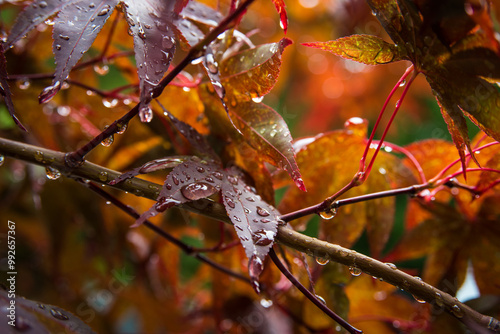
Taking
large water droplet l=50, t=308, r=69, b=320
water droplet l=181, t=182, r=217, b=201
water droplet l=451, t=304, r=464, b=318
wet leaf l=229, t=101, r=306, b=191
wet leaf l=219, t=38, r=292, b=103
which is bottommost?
large water droplet l=50, t=308, r=69, b=320

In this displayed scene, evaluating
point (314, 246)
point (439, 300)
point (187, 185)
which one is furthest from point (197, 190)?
point (439, 300)

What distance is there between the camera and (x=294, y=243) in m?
0.34

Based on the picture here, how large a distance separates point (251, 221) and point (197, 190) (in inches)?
2.2

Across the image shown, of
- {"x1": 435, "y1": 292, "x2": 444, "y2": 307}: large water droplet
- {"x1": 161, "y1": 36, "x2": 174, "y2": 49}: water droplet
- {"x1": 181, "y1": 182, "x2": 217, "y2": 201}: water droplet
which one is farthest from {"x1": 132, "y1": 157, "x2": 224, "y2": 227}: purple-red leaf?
{"x1": 435, "y1": 292, "x2": 444, "y2": 307}: large water droplet

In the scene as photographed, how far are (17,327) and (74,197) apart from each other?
0.45m

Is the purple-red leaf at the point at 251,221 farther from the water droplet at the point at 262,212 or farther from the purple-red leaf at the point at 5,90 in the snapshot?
the purple-red leaf at the point at 5,90

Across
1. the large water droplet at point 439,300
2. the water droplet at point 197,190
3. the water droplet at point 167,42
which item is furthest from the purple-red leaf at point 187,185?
the large water droplet at point 439,300

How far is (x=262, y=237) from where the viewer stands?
310mm

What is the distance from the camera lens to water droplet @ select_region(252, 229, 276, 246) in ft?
0.99

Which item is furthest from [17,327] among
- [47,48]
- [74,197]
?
[47,48]

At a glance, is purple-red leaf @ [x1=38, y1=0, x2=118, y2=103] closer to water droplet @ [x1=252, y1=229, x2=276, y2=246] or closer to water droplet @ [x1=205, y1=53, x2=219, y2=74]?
water droplet @ [x1=205, y1=53, x2=219, y2=74]

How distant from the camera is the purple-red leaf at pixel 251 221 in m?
0.29

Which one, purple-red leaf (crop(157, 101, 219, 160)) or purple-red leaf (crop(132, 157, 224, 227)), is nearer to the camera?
purple-red leaf (crop(132, 157, 224, 227))

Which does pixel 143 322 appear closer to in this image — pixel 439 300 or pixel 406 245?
pixel 406 245
